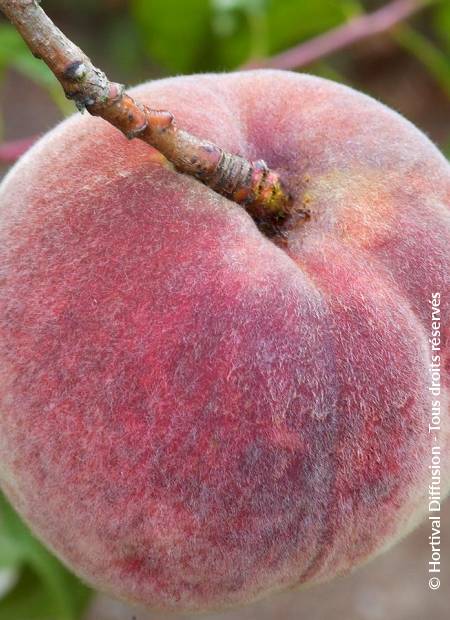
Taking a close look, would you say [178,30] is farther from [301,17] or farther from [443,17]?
[443,17]

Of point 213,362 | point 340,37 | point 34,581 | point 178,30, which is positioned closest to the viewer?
point 213,362

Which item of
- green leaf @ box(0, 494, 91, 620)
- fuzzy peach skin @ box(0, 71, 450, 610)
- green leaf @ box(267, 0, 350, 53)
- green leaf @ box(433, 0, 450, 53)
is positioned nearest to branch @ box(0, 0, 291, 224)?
fuzzy peach skin @ box(0, 71, 450, 610)

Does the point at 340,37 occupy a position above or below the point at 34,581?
above

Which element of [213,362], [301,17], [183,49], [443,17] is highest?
[443,17]

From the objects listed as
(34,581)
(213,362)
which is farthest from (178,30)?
(213,362)

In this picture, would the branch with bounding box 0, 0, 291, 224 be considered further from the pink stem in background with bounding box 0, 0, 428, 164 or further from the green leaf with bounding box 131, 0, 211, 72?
the green leaf with bounding box 131, 0, 211, 72

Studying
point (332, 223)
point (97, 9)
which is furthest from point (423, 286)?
point (97, 9)
